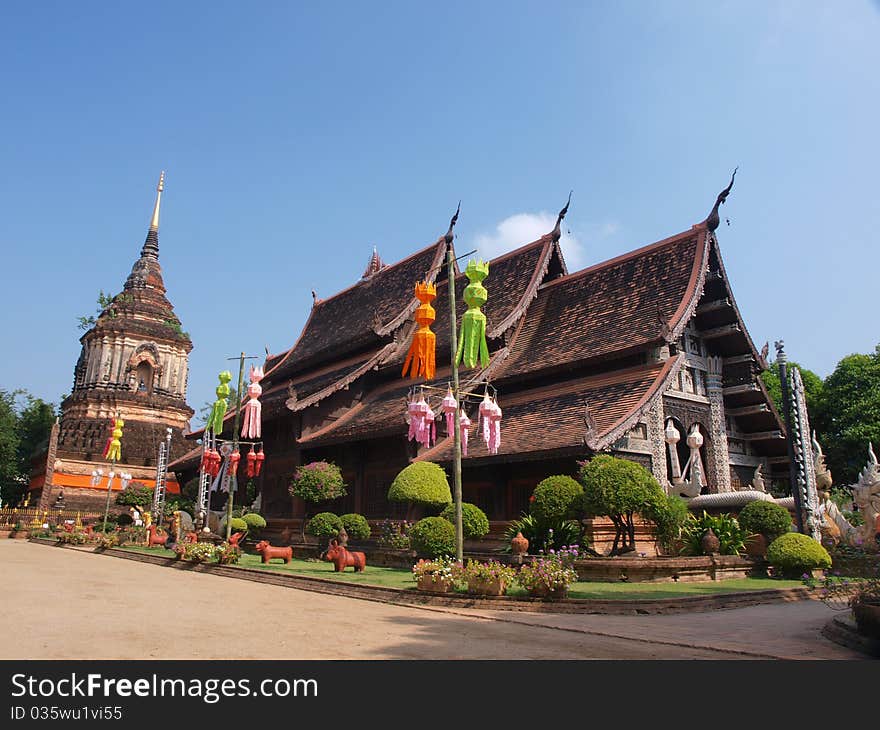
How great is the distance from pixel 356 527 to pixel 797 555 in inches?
442

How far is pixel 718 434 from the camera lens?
18.3 meters

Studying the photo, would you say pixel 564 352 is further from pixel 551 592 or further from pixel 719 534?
pixel 551 592

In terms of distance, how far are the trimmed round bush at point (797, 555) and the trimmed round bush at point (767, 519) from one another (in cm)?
116

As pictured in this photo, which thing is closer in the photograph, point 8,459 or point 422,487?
point 422,487

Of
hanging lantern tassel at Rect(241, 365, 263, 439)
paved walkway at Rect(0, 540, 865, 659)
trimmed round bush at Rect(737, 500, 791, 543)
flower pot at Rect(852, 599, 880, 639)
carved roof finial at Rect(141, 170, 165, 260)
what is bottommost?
paved walkway at Rect(0, 540, 865, 659)

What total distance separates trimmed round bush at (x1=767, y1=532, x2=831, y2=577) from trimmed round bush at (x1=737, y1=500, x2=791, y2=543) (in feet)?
3.81

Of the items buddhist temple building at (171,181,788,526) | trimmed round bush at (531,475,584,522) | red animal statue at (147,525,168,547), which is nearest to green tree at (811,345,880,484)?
buddhist temple building at (171,181,788,526)

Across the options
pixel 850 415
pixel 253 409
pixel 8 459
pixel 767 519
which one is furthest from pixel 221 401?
pixel 8 459

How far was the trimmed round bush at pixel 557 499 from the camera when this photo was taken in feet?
45.1

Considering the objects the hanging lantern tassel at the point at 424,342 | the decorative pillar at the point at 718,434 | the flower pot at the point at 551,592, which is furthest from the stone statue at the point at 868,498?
the hanging lantern tassel at the point at 424,342

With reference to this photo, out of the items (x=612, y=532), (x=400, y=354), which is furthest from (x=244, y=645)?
(x=400, y=354)

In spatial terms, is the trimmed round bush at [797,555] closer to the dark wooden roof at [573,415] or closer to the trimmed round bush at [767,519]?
the trimmed round bush at [767,519]

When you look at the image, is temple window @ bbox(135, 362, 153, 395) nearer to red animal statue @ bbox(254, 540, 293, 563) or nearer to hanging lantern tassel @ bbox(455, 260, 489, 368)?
red animal statue @ bbox(254, 540, 293, 563)

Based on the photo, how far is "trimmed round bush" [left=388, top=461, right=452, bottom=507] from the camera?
1625 centimetres
